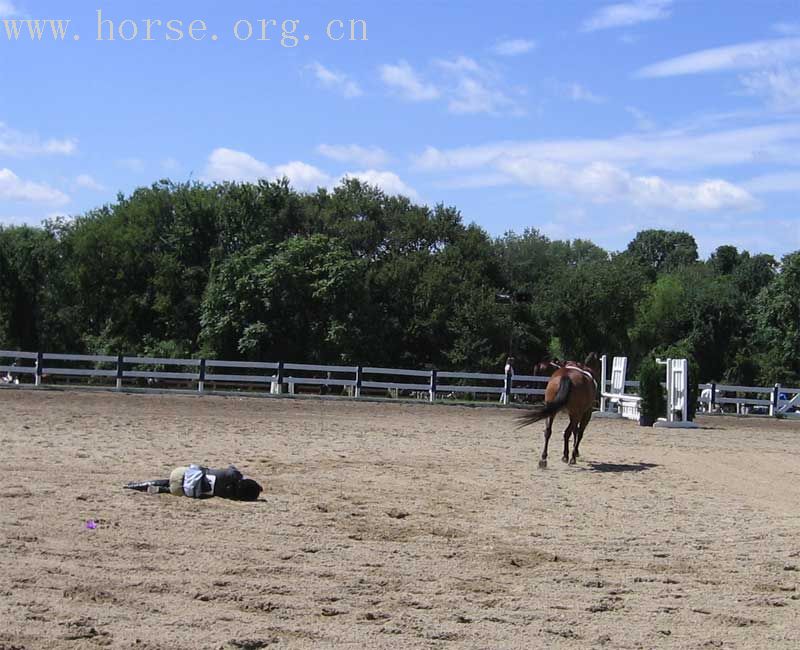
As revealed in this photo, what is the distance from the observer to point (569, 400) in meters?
14.3

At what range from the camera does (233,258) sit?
149ft

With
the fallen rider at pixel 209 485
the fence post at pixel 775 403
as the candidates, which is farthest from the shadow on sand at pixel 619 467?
the fence post at pixel 775 403

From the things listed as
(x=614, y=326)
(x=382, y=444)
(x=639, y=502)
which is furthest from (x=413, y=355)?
(x=639, y=502)

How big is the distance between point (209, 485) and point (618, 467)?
709cm

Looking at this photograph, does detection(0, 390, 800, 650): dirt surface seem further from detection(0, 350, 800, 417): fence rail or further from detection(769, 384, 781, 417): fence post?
detection(769, 384, 781, 417): fence post

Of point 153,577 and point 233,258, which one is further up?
point 233,258

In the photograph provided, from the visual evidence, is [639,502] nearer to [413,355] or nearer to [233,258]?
[233,258]

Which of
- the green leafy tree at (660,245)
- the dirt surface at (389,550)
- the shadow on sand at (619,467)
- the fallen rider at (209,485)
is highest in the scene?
the green leafy tree at (660,245)

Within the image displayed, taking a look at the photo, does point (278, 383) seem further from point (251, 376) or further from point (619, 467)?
point (619, 467)

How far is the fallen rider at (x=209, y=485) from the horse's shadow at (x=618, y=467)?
6129 millimetres

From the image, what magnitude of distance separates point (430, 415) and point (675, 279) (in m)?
57.4

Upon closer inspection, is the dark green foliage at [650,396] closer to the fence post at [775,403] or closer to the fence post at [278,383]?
the fence post at [775,403]

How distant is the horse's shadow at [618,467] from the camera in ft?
46.0

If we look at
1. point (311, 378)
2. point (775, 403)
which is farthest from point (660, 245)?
point (311, 378)
